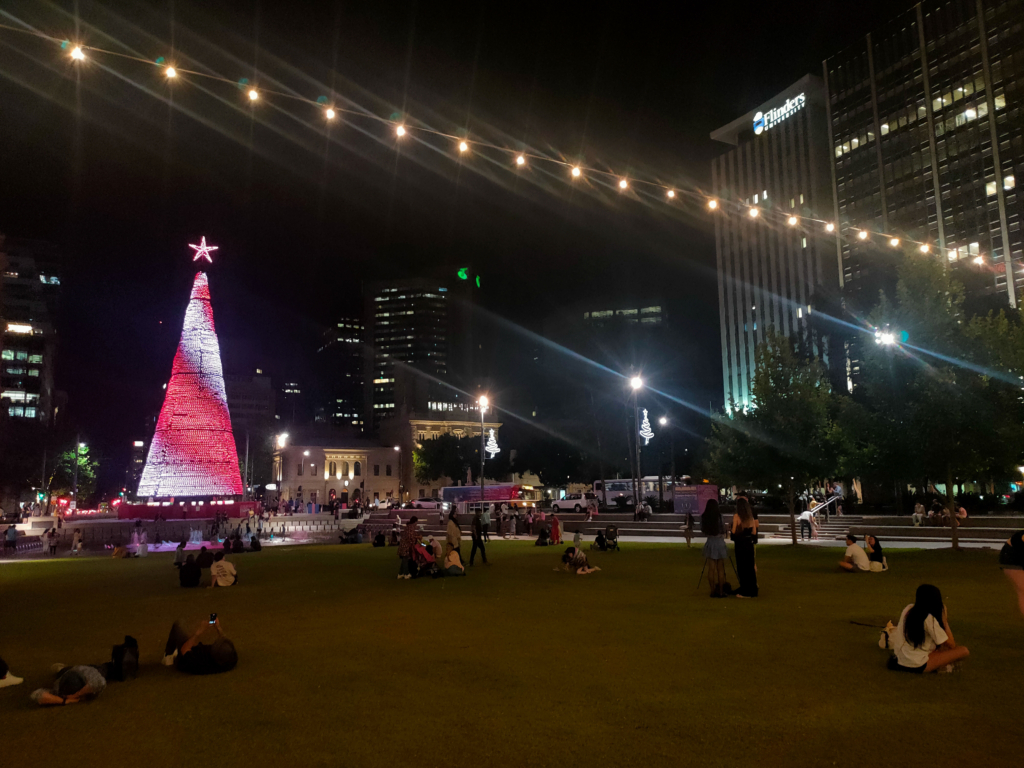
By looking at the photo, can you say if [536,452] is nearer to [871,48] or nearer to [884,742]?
[871,48]

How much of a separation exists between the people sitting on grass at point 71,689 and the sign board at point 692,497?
32.2m

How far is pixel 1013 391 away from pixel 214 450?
3896 centimetres

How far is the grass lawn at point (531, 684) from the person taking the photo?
16.7ft

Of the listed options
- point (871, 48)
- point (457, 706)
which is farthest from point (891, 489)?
point (871, 48)

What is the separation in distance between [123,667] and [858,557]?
50.0 feet

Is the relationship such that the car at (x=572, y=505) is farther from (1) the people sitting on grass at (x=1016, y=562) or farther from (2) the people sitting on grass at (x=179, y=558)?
(1) the people sitting on grass at (x=1016, y=562)

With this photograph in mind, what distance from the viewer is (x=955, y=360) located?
69.8ft

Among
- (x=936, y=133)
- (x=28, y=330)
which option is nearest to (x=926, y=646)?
(x=936, y=133)

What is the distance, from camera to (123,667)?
727cm

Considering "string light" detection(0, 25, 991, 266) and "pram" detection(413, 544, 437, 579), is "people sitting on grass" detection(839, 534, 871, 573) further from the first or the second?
"pram" detection(413, 544, 437, 579)

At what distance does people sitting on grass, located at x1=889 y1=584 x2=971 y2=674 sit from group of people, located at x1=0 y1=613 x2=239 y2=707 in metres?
7.26

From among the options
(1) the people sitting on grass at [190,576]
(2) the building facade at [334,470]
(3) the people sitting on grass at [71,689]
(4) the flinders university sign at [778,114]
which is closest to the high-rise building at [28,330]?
(2) the building facade at [334,470]

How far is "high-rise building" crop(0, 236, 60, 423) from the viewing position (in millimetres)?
97875

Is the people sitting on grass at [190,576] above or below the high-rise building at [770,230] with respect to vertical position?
below
